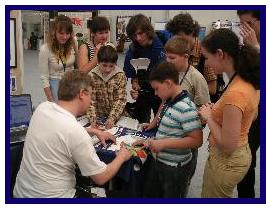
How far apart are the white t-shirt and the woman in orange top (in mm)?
549

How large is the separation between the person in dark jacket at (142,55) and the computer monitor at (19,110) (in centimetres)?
81

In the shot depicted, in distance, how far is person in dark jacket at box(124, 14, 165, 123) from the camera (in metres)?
2.54

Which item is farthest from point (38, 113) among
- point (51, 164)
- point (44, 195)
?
point (44, 195)

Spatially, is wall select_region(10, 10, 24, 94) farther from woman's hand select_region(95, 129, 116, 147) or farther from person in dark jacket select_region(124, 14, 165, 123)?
woman's hand select_region(95, 129, 116, 147)

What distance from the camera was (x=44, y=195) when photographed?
1.56 metres

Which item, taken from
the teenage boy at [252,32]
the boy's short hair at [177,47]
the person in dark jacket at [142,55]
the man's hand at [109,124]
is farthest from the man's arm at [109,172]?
the person in dark jacket at [142,55]

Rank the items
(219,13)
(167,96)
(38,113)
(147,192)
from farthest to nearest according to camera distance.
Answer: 1. (219,13)
2. (147,192)
3. (167,96)
4. (38,113)

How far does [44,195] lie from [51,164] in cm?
16

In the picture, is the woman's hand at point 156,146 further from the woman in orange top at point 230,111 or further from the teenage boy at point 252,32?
the teenage boy at point 252,32

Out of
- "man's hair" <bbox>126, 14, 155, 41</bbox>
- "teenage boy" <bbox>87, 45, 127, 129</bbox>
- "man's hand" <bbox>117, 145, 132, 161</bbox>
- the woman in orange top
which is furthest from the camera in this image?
"man's hair" <bbox>126, 14, 155, 41</bbox>

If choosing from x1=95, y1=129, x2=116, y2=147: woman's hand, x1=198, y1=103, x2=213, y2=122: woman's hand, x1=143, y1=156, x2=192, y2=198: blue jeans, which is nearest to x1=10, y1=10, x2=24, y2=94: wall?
x1=95, y1=129, x2=116, y2=147: woman's hand

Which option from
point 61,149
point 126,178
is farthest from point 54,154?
point 126,178

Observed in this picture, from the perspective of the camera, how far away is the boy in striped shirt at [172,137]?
1.78m

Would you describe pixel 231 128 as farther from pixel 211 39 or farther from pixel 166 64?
pixel 166 64
